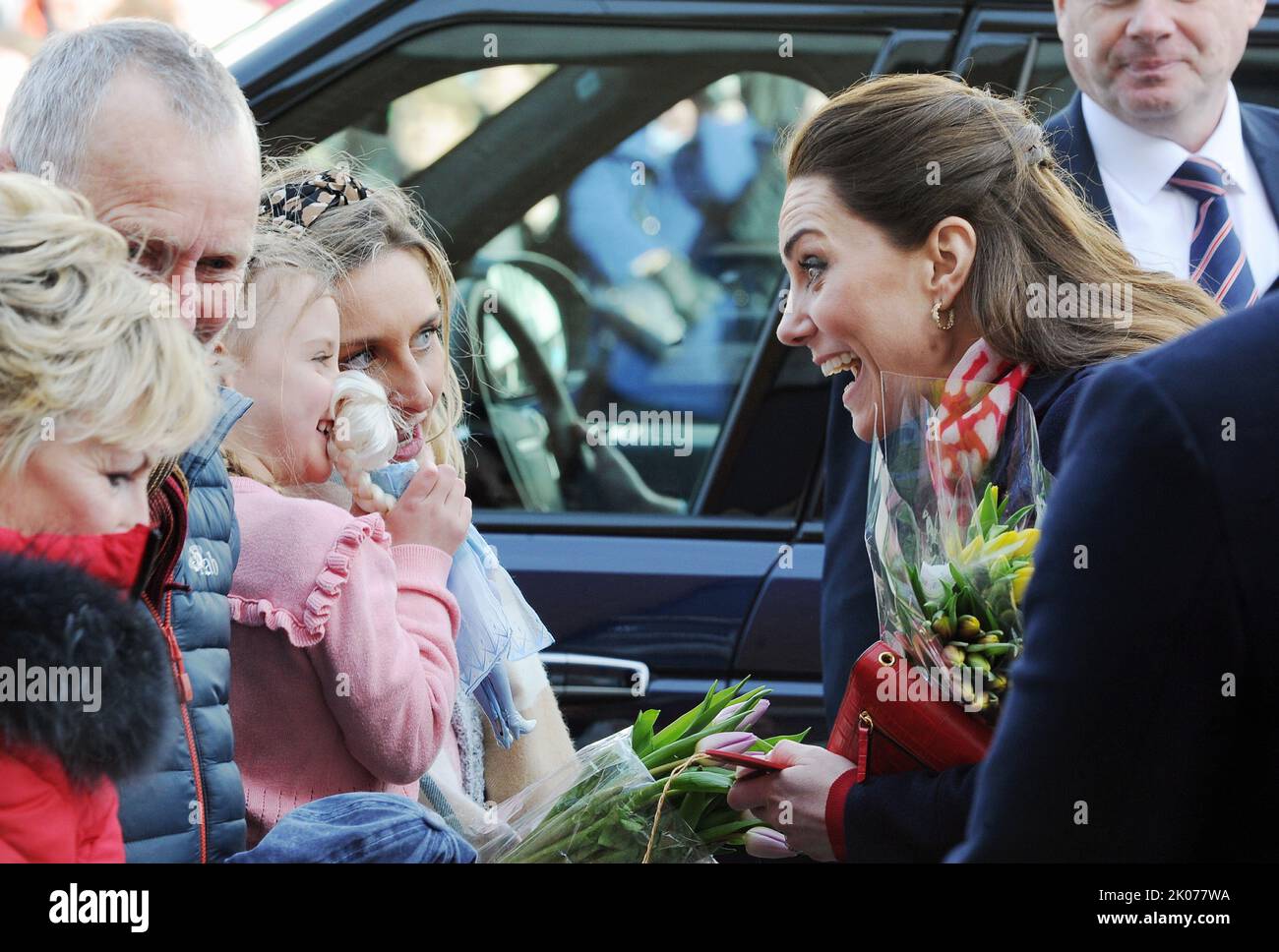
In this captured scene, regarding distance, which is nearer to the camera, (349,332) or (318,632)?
(318,632)

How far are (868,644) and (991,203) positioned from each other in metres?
0.72

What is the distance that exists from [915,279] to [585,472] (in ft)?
3.54

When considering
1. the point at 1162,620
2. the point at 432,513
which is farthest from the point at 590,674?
the point at 1162,620

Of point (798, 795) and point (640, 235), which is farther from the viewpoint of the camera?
point (640, 235)

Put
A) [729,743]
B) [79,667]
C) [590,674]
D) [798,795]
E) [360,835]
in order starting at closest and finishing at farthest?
[79,667] → [360,835] → [798,795] → [729,743] → [590,674]

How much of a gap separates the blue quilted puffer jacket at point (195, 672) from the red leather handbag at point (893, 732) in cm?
69

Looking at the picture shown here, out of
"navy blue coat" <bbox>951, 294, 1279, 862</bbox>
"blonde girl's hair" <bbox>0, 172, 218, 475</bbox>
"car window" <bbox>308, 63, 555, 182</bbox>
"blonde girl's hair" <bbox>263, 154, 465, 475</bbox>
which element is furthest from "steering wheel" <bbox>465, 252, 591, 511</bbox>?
"navy blue coat" <bbox>951, 294, 1279, 862</bbox>

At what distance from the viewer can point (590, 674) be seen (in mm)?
2979

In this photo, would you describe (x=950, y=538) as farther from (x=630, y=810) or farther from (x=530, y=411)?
(x=530, y=411)

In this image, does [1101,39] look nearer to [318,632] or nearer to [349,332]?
[349,332]

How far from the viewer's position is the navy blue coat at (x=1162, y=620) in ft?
3.34

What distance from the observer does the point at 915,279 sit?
7.43ft

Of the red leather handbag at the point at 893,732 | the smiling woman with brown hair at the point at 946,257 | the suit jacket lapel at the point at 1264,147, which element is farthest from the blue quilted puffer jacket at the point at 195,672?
the suit jacket lapel at the point at 1264,147
